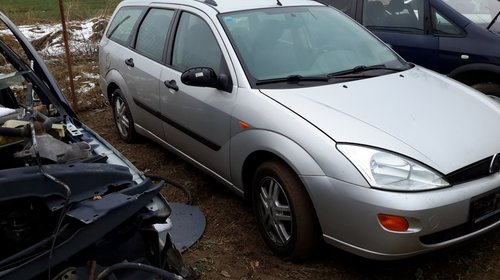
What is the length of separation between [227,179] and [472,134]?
1654 mm

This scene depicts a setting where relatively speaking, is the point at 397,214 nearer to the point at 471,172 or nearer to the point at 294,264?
the point at 471,172

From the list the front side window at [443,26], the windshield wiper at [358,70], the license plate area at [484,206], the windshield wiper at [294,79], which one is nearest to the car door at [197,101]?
the windshield wiper at [294,79]

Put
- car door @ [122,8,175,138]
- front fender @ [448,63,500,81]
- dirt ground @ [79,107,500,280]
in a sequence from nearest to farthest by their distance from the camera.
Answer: dirt ground @ [79,107,500,280] < car door @ [122,8,175,138] < front fender @ [448,63,500,81]

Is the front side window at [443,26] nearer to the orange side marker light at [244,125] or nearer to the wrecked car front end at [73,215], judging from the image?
the orange side marker light at [244,125]

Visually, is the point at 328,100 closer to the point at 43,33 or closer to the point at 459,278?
the point at 459,278

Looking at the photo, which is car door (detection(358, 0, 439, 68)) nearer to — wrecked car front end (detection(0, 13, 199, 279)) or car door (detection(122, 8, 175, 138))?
car door (detection(122, 8, 175, 138))

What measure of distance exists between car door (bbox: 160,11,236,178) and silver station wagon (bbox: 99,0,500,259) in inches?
0.5

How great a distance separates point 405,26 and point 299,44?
2066 millimetres

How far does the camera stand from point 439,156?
8.95ft

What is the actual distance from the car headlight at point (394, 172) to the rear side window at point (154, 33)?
2.30m

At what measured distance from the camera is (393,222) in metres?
2.59

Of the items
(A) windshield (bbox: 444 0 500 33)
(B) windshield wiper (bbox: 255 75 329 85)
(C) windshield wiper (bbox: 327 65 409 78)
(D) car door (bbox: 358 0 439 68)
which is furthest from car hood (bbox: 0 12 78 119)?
(A) windshield (bbox: 444 0 500 33)

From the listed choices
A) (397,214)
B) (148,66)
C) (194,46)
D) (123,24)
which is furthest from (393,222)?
(123,24)

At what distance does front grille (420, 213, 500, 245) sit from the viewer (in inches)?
105
